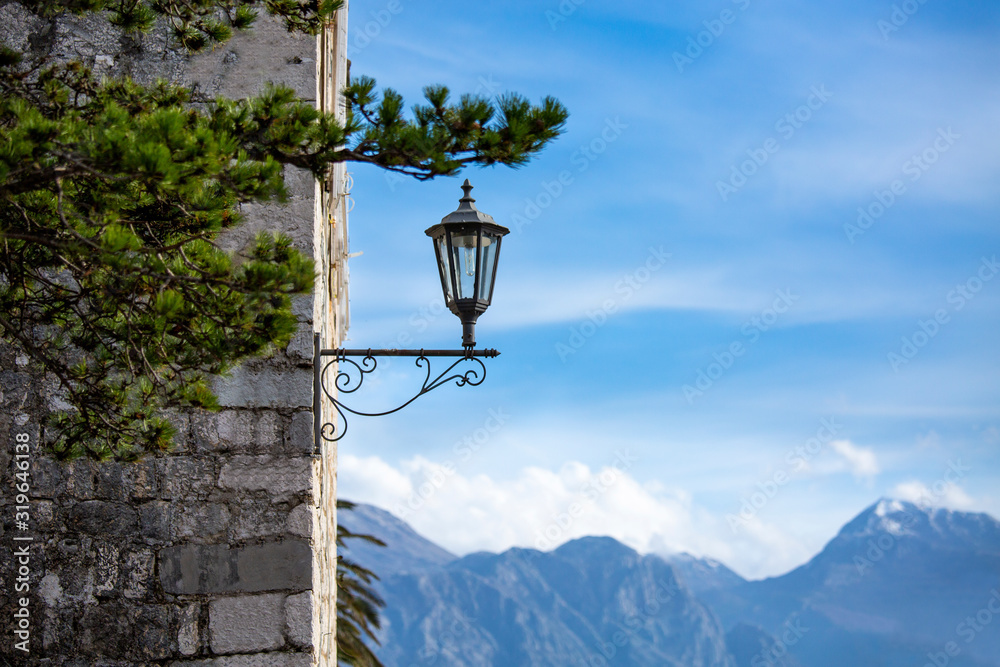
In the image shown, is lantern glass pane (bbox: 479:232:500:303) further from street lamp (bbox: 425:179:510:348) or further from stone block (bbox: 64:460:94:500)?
stone block (bbox: 64:460:94:500)

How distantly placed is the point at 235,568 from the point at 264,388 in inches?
30.4

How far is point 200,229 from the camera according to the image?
2988mm

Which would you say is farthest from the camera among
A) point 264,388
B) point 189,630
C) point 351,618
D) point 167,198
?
point 351,618

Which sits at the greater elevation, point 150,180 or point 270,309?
point 150,180

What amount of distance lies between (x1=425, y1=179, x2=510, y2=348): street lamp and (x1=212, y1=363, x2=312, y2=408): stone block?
752mm

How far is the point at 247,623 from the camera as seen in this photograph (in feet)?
13.0

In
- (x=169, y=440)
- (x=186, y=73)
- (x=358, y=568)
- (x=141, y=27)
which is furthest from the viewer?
(x=358, y=568)


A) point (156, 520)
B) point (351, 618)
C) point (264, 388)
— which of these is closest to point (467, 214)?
point (264, 388)

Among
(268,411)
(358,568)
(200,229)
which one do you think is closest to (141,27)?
(200,229)

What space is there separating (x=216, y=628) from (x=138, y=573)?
0.40 meters

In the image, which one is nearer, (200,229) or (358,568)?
(200,229)

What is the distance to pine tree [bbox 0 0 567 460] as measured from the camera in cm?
254

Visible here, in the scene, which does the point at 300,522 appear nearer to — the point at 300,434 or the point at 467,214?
the point at 300,434

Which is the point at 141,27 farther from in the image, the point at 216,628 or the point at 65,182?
the point at 216,628
